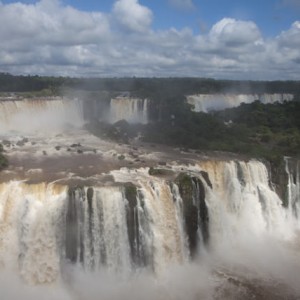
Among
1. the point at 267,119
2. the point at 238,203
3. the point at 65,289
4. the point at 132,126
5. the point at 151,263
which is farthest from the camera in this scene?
the point at 267,119

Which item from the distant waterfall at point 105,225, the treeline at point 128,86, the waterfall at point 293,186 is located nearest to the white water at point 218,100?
→ the treeline at point 128,86

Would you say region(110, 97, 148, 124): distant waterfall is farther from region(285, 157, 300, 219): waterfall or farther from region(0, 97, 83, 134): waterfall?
region(285, 157, 300, 219): waterfall

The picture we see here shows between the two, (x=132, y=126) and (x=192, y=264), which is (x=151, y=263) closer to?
(x=192, y=264)

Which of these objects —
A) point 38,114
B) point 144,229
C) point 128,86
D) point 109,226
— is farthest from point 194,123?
point 128,86

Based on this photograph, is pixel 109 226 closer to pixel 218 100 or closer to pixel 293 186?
pixel 293 186

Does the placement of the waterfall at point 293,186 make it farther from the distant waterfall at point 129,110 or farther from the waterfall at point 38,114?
the waterfall at point 38,114

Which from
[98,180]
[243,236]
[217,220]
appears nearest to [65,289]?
[98,180]
